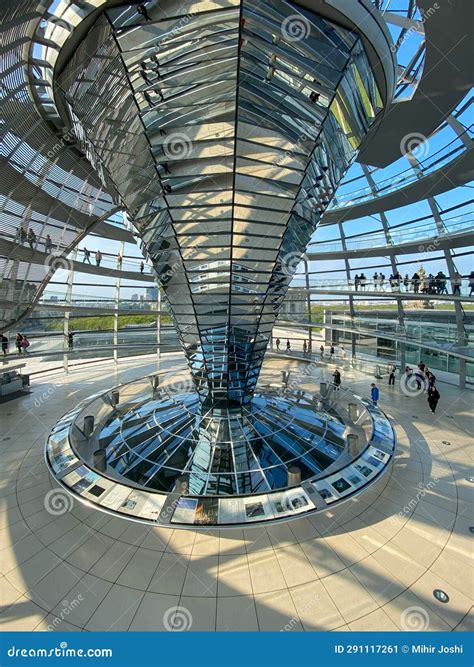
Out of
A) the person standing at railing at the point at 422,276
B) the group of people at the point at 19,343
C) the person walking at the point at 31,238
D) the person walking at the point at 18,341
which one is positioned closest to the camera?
the person walking at the point at 31,238

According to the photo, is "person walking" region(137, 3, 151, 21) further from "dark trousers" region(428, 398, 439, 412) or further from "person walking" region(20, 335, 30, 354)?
"person walking" region(20, 335, 30, 354)

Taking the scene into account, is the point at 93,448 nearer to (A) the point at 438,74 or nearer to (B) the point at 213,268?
(B) the point at 213,268

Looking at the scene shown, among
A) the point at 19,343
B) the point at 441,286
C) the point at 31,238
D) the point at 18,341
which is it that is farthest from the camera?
the point at 18,341

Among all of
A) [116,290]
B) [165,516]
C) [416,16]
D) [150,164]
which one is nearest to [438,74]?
[416,16]

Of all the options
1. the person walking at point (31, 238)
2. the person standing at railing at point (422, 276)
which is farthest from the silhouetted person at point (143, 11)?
the person standing at railing at point (422, 276)

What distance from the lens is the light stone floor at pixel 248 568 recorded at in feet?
16.8

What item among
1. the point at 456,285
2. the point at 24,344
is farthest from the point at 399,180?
the point at 24,344

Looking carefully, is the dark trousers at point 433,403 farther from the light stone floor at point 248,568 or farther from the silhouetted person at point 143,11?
the silhouetted person at point 143,11

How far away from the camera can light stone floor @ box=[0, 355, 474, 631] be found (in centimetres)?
511

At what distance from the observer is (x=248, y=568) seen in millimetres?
6102

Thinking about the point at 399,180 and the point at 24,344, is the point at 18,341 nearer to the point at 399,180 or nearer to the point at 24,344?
the point at 24,344

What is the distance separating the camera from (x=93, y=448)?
418 inches

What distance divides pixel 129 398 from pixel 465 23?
16857 millimetres

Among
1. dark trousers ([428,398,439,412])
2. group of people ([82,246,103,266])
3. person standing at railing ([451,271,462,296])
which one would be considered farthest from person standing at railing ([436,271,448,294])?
group of people ([82,246,103,266])
